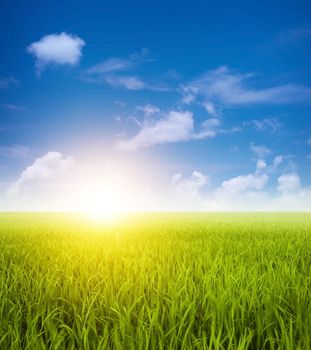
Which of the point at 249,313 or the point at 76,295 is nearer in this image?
the point at 249,313

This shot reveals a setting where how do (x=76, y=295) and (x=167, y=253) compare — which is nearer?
(x=76, y=295)

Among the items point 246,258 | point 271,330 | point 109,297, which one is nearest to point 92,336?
point 109,297

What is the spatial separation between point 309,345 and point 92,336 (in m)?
1.45

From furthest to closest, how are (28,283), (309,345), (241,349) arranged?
1. (28,283)
2. (309,345)
3. (241,349)

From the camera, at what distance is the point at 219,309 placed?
279 centimetres

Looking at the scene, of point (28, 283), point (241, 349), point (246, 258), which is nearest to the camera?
point (241, 349)

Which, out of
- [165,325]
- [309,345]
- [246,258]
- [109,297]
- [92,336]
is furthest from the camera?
[246,258]

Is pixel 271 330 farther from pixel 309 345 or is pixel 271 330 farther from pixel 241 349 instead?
pixel 241 349

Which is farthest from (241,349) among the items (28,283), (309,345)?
(28,283)

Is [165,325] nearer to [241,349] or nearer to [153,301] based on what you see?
[153,301]

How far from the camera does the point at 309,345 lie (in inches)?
87.0

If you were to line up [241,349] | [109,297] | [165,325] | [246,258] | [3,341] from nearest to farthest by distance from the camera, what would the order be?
[241,349] < [3,341] < [165,325] < [109,297] < [246,258]

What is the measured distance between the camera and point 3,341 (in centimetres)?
247

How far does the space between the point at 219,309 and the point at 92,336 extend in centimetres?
96
